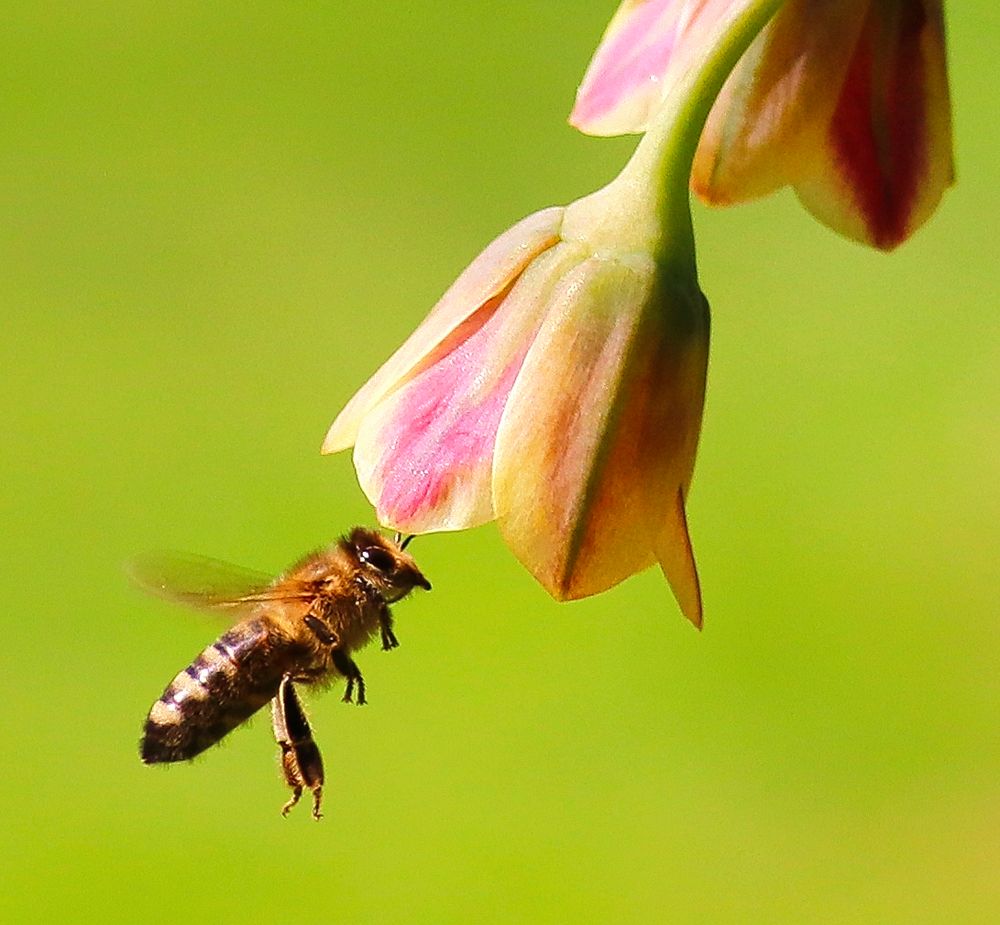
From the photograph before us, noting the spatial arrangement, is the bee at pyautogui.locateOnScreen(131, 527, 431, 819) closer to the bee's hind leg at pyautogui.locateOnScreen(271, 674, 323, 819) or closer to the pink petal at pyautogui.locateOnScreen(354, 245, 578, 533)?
the bee's hind leg at pyautogui.locateOnScreen(271, 674, 323, 819)

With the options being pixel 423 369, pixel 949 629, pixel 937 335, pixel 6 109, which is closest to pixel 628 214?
pixel 423 369

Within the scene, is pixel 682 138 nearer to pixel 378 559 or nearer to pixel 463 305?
pixel 463 305

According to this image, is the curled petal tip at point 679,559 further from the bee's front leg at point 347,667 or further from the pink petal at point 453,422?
the bee's front leg at point 347,667

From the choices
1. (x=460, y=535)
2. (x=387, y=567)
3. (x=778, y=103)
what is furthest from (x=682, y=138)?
(x=460, y=535)

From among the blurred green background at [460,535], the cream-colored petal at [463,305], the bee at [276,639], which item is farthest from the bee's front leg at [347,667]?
the blurred green background at [460,535]

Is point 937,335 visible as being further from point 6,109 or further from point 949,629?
point 6,109
